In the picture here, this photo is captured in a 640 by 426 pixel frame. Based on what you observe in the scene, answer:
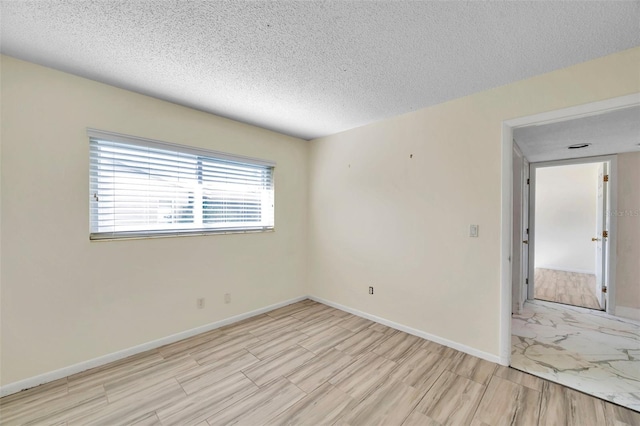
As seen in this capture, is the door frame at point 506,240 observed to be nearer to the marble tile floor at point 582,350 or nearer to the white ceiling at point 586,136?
the marble tile floor at point 582,350

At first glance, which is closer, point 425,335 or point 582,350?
point 582,350

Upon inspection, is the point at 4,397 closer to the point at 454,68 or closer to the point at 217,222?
the point at 217,222

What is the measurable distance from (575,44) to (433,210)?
1598 millimetres

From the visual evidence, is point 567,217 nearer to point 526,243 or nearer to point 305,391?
point 526,243

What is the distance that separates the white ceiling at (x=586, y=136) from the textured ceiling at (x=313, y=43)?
0.80 meters

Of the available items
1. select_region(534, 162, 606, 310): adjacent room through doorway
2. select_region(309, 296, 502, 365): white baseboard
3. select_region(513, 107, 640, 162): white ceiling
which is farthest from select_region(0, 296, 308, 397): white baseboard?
select_region(534, 162, 606, 310): adjacent room through doorway

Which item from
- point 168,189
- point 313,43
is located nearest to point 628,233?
point 313,43

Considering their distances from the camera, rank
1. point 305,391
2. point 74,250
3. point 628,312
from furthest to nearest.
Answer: point 628,312 → point 74,250 → point 305,391

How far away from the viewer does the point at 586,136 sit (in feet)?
9.31

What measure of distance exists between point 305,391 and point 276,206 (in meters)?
2.34

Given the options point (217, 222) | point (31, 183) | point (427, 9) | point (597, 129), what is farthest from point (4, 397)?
point (597, 129)

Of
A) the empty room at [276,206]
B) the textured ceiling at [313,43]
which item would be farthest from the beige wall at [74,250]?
the textured ceiling at [313,43]

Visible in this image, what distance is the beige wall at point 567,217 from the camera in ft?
18.7

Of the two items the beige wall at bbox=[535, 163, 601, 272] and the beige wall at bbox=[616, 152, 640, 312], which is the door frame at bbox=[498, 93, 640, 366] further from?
the beige wall at bbox=[535, 163, 601, 272]
